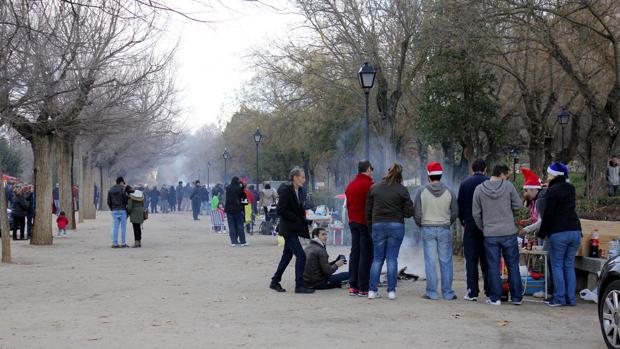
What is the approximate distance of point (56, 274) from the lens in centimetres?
1466

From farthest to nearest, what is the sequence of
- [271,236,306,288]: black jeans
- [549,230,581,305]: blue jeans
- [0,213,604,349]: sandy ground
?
[271,236,306,288]: black jeans, [549,230,581,305]: blue jeans, [0,213,604,349]: sandy ground

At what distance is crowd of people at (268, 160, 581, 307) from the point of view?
33.0 ft

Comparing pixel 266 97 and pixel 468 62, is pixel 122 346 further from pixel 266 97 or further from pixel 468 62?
pixel 266 97

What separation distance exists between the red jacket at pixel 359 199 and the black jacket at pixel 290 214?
785 mm

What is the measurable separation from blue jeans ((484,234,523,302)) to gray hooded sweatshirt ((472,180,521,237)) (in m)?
0.14

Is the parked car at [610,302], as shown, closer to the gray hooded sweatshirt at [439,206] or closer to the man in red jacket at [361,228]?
the gray hooded sweatshirt at [439,206]

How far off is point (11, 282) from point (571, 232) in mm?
9026

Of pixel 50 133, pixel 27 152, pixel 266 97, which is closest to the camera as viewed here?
pixel 50 133

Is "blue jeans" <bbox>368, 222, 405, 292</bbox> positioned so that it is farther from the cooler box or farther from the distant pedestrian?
the distant pedestrian

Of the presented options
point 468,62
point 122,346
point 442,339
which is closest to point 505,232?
point 442,339

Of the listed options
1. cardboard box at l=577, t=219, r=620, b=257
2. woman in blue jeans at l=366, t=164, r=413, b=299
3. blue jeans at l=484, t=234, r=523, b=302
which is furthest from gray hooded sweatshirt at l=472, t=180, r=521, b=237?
cardboard box at l=577, t=219, r=620, b=257

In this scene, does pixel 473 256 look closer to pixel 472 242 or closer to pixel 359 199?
pixel 472 242

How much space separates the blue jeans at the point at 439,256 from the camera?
35.0ft

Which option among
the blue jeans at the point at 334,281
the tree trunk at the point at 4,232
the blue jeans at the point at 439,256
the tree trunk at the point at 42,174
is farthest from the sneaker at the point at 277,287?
the tree trunk at the point at 42,174
